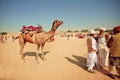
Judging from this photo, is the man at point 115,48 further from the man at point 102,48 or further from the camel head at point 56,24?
the camel head at point 56,24

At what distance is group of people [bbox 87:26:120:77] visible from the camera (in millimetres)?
5328

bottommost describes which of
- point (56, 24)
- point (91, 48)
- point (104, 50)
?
point (104, 50)

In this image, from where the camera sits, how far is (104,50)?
6.46 meters

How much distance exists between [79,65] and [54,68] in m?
1.11

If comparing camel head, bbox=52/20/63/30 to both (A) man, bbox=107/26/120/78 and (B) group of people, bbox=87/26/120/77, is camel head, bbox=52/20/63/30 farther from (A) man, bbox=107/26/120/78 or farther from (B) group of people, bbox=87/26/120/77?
(A) man, bbox=107/26/120/78

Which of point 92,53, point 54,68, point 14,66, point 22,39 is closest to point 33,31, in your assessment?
point 22,39

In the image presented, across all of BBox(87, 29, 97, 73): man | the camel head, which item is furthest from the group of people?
the camel head

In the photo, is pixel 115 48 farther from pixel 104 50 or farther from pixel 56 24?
pixel 56 24

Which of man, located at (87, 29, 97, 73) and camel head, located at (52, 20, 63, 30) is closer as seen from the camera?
man, located at (87, 29, 97, 73)

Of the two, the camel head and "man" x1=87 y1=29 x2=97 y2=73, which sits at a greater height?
the camel head

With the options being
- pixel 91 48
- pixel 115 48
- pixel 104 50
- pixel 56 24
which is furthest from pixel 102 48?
pixel 56 24

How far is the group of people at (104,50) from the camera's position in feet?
17.5

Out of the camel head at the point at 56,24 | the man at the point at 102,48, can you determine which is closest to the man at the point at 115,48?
the man at the point at 102,48

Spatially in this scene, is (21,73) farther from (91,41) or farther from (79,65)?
(91,41)
